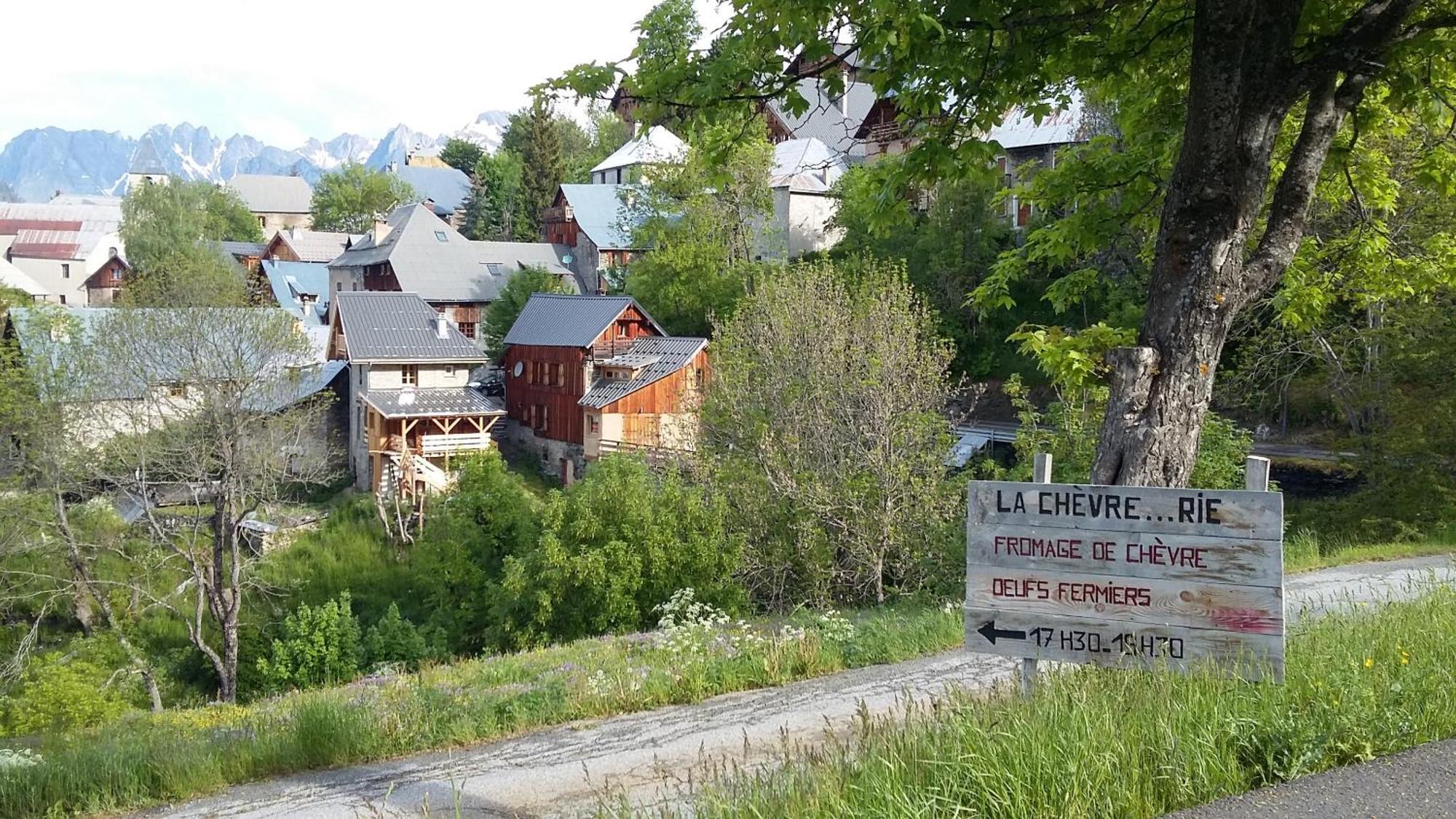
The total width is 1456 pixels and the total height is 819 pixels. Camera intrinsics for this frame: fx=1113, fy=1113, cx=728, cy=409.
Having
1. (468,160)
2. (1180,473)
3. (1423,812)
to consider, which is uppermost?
(468,160)

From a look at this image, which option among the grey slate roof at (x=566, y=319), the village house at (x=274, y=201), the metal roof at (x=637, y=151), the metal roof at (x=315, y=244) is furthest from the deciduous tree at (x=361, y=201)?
the grey slate roof at (x=566, y=319)

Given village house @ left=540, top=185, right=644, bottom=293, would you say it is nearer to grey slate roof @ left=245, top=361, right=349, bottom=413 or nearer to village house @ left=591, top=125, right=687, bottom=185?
village house @ left=591, top=125, right=687, bottom=185

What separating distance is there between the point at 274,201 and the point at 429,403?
88.7m

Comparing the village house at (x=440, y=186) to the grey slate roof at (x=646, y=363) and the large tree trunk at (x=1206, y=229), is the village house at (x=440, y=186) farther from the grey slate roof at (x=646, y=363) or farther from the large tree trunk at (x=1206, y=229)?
the large tree trunk at (x=1206, y=229)

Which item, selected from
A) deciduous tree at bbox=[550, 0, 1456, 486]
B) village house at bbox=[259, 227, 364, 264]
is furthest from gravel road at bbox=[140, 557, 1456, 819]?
village house at bbox=[259, 227, 364, 264]

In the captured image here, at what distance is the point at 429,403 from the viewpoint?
44969 mm

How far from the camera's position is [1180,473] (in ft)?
19.6

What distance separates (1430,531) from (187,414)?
31862mm

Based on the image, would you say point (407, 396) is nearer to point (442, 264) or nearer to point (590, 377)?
point (590, 377)

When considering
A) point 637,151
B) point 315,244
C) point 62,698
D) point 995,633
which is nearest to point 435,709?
point 995,633

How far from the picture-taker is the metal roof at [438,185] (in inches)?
4109

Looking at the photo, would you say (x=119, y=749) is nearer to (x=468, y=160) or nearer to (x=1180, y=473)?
(x=1180, y=473)

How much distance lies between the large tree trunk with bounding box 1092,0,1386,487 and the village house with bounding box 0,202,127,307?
87.2 m

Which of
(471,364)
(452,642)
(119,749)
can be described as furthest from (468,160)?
(119,749)
